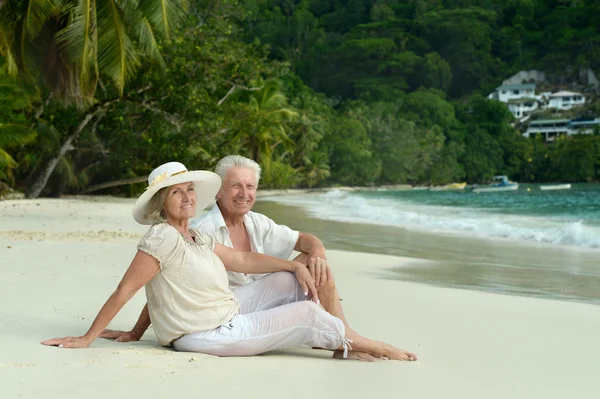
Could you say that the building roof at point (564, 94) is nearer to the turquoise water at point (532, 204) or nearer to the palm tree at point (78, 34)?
the turquoise water at point (532, 204)

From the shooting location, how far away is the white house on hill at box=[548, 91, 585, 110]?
357ft

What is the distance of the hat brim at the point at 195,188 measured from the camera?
3.81m

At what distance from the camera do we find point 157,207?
3.95 meters

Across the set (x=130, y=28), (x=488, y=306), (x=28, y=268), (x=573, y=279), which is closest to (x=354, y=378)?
(x=488, y=306)

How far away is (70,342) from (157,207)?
739mm

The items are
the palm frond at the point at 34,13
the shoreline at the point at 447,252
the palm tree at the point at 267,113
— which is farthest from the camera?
the palm tree at the point at 267,113

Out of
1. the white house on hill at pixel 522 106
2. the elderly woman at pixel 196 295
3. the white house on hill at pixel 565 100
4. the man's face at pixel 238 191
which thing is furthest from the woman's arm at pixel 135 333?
the white house on hill at pixel 565 100

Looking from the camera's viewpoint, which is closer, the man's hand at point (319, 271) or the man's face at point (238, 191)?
the man's hand at point (319, 271)

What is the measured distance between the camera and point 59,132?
24.1 metres

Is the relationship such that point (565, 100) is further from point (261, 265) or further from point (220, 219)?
point (261, 265)

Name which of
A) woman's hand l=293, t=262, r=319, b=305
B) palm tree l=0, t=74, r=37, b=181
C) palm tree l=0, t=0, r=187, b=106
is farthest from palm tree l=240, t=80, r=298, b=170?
woman's hand l=293, t=262, r=319, b=305

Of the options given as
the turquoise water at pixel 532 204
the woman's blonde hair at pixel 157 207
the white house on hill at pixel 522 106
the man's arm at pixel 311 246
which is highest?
the white house on hill at pixel 522 106

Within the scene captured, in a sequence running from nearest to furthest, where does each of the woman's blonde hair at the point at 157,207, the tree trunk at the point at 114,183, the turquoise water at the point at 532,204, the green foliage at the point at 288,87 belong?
the woman's blonde hair at the point at 157,207
the green foliage at the point at 288,87
the tree trunk at the point at 114,183
the turquoise water at the point at 532,204

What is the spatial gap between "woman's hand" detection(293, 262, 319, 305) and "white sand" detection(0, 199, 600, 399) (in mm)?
316
